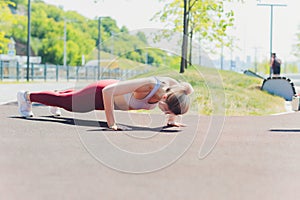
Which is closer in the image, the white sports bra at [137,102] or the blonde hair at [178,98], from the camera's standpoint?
the blonde hair at [178,98]

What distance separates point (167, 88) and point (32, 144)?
229 cm

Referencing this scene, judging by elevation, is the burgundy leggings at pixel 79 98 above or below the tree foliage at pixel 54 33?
below

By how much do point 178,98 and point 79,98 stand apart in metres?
2.17

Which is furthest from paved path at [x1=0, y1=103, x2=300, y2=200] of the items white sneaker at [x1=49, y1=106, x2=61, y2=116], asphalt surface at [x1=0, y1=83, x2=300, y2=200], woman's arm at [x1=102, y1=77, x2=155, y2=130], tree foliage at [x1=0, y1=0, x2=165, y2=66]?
tree foliage at [x1=0, y1=0, x2=165, y2=66]

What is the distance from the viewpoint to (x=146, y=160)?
673cm

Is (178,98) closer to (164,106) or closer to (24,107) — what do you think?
(164,106)

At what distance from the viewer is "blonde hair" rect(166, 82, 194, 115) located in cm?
898

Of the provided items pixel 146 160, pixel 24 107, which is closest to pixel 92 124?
pixel 24 107

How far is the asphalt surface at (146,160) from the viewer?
503 centimetres

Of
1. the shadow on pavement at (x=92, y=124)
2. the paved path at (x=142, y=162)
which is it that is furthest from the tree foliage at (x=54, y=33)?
the paved path at (x=142, y=162)

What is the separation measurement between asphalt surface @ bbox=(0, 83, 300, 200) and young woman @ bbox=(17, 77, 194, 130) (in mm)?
320

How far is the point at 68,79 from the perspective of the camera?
55.0 metres

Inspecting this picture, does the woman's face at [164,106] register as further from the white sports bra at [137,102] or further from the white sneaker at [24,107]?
the white sneaker at [24,107]

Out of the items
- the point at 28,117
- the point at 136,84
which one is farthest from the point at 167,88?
the point at 28,117
